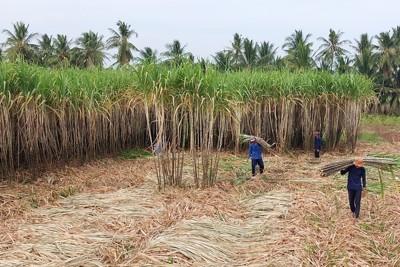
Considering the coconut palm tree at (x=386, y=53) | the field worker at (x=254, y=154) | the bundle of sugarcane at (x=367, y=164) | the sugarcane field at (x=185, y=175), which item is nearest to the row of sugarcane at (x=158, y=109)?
the sugarcane field at (x=185, y=175)

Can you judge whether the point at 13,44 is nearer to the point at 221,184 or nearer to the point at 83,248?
the point at 221,184

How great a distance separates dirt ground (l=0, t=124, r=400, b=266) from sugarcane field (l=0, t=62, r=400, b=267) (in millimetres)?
19

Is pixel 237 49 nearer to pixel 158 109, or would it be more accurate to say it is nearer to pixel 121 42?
pixel 121 42

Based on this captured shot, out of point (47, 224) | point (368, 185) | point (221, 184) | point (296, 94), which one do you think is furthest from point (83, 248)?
point (296, 94)

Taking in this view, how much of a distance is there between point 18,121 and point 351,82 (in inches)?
305

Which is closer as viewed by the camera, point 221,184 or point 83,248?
point 83,248

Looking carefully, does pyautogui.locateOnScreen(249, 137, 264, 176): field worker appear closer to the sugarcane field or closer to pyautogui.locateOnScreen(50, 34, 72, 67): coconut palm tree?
the sugarcane field

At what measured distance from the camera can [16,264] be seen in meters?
3.48

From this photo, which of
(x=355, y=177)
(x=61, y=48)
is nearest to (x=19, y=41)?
(x=61, y=48)

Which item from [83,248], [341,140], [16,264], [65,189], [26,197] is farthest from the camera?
[341,140]

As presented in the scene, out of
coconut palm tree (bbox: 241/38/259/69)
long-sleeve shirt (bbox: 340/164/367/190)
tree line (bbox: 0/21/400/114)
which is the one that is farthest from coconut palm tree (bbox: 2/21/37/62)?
long-sleeve shirt (bbox: 340/164/367/190)

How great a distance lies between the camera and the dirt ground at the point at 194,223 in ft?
12.0

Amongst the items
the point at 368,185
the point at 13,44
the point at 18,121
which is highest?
the point at 13,44

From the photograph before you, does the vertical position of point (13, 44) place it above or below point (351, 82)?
above
